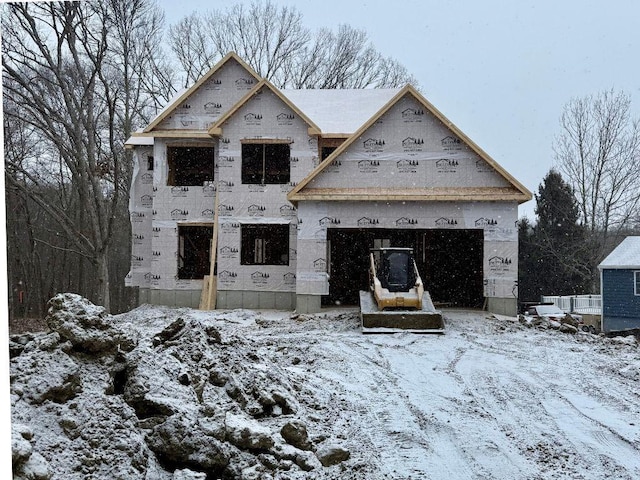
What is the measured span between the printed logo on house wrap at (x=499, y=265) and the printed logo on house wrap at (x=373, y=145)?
3.28 metres

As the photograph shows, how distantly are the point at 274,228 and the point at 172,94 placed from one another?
898 centimetres

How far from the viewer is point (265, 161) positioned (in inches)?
650

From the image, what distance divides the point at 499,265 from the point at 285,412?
8.77 meters

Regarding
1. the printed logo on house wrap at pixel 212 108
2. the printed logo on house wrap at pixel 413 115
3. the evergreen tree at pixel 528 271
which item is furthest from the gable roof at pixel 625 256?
the printed logo on house wrap at pixel 212 108

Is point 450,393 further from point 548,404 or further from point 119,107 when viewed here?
point 119,107

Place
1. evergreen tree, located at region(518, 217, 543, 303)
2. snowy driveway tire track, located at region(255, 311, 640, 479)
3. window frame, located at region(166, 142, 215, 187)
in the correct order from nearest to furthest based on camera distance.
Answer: snowy driveway tire track, located at region(255, 311, 640, 479)
window frame, located at region(166, 142, 215, 187)
evergreen tree, located at region(518, 217, 543, 303)

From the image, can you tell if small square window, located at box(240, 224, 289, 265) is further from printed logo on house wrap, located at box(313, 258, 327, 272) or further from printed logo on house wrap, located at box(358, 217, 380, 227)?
printed logo on house wrap, located at box(358, 217, 380, 227)

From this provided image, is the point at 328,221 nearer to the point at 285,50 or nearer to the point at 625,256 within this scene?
the point at 285,50

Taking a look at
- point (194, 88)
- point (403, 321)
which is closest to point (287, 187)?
point (194, 88)

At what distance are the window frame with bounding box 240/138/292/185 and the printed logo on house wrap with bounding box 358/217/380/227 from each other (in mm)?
3260

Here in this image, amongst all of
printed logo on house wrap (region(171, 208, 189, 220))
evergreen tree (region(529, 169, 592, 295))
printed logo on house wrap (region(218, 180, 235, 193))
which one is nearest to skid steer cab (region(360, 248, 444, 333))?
printed logo on house wrap (region(218, 180, 235, 193))

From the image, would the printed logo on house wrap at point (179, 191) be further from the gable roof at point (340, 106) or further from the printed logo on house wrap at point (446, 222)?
the printed logo on house wrap at point (446, 222)

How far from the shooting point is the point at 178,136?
52.1ft

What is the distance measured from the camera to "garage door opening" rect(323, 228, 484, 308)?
54.1 feet
